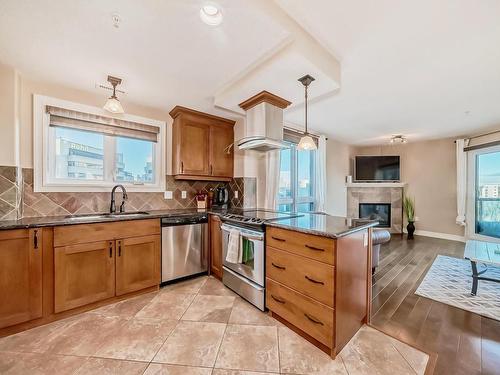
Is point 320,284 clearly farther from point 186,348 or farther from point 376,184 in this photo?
point 376,184

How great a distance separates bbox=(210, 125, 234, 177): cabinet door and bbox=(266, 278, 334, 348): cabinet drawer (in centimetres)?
185

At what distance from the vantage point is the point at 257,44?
63.6 inches

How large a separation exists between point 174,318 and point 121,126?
2.35 meters

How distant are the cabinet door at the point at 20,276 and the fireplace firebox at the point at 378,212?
6216mm

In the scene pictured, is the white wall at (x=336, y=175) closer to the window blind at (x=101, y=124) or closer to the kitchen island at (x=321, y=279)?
the kitchen island at (x=321, y=279)

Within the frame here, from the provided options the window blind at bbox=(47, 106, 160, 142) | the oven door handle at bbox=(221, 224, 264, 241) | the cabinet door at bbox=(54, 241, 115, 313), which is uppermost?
the window blind at bbox=(47, 106, 160, 142)

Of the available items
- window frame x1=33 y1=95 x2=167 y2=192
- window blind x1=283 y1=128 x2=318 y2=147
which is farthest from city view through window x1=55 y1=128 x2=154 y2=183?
window blind x1=283 y1=128 x2=318 y2=147

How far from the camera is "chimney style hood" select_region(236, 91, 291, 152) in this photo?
239 cm

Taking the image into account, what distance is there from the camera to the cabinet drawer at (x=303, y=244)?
4.87 ft

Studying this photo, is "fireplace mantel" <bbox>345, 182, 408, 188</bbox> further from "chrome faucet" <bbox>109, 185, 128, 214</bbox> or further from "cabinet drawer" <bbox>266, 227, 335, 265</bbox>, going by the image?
"chrome faucet" <bbox>109, 185, 128, 214</bbox>

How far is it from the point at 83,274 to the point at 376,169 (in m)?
6.24

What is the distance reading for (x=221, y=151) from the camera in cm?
330

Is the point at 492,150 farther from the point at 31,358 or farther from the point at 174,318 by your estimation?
the point at 31,358

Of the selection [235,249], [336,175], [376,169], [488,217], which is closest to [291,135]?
[336,175]
